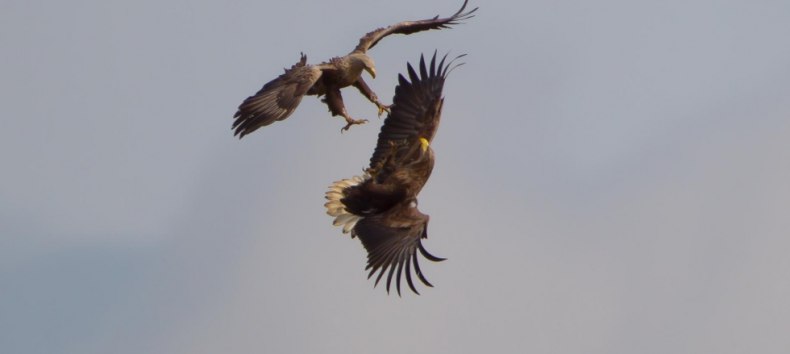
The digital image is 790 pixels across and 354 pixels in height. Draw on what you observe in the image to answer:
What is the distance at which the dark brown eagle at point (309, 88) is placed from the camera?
24.1 metres

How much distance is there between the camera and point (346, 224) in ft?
80.8

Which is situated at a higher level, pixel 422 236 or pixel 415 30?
pixel 415 30

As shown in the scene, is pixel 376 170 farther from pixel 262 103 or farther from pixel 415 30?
pixel 415 30

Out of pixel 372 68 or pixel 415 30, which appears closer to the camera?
pixel 372 68

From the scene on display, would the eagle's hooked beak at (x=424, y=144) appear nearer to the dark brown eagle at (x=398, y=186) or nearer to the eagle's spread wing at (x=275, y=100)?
the dark brown eagle at (x=398, y=186)

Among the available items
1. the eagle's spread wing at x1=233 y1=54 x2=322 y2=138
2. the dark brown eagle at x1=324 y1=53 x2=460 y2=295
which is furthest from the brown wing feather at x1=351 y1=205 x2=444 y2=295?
the eagle's spread wing at x1=233 y1=54 x2=322 y2=138

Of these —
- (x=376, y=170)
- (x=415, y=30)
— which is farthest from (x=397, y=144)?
(x=415, y=30)

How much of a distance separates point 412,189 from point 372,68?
1640 millimetres

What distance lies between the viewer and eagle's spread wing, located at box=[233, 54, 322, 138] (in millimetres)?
24031

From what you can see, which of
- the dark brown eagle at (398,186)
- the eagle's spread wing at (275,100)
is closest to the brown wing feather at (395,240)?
the dark brown eagle at (398,186)

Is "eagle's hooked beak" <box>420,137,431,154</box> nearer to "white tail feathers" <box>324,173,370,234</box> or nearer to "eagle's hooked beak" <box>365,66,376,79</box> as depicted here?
"white tail feathers" <box>324,173,370,234</box>

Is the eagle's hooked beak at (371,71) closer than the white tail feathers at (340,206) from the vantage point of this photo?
No

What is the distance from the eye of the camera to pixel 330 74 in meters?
25.2

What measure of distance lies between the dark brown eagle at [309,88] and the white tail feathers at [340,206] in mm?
469
